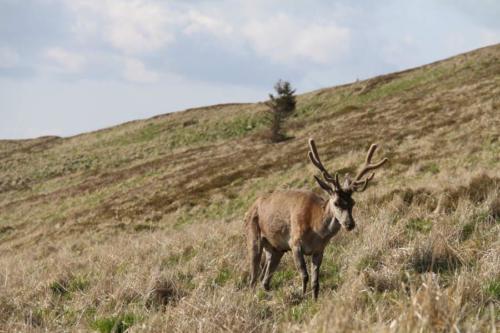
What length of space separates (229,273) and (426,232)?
10.0 ft

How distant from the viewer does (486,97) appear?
1357 inches

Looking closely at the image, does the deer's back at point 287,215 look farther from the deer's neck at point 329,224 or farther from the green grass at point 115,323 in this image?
the green grass at point 115,323

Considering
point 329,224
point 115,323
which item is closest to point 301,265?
point 329,224

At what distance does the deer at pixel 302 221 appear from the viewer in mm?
6633

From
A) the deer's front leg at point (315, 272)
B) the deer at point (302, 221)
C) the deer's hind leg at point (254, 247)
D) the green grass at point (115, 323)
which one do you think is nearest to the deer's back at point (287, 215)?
the deer at point (302, 221)

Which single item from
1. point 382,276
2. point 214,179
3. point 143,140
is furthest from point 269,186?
point 143,140

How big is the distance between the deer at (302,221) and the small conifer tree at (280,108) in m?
40.5

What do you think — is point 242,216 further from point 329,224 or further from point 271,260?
point 329,224

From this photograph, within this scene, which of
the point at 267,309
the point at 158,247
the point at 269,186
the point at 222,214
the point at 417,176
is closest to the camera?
the point at 267,309

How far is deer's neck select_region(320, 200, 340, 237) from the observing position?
22.1ft

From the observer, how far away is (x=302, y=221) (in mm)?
7195

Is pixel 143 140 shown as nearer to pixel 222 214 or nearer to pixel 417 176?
pixel 222 214

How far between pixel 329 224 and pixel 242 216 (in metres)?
13.5

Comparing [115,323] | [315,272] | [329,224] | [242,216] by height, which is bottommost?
[242,216]
